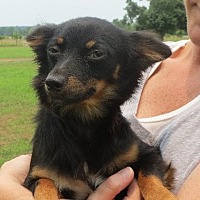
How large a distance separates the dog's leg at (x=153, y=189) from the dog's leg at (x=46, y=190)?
1.52 feet

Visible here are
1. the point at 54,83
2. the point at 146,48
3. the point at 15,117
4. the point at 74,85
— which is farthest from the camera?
the point at 15,117

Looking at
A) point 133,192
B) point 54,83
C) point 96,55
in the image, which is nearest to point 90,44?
point 96,55

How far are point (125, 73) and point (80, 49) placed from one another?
1.18 feet

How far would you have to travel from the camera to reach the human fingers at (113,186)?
2.26 meters

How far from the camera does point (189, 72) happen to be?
9.44 ft

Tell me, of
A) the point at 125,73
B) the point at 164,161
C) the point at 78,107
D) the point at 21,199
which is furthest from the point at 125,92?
the point at 21,199

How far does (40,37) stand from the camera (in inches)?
109

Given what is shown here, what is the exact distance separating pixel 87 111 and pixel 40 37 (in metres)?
0.57

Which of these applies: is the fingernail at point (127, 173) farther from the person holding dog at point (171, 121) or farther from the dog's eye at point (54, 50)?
the dog's eye at point (54, 50)

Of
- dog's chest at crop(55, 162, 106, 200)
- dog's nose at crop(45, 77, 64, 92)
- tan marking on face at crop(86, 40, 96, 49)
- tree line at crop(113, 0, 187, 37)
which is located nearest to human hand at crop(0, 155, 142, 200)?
dog's chest at crop(55, 162, 106, 200)

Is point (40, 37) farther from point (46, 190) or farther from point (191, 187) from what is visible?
point (191, 187)

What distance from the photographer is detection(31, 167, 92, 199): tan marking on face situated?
7.84 feet

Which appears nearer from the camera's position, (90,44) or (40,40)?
(90,44)

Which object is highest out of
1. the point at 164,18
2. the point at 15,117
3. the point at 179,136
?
the point at 179,136
